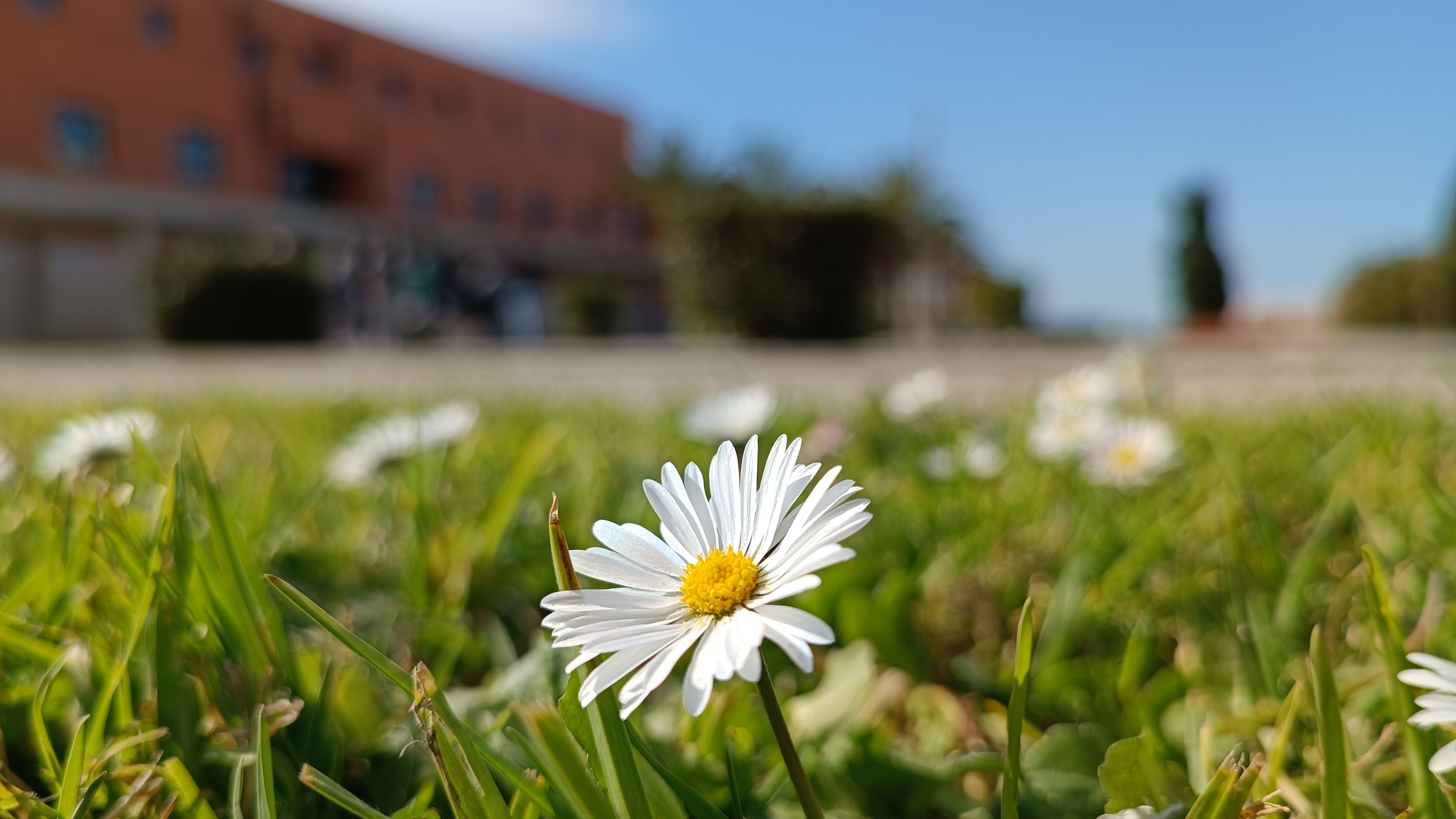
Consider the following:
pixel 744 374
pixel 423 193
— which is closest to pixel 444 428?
pixel 744 374

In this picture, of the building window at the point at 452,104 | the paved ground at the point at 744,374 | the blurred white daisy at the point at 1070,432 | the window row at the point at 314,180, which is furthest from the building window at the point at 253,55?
the blurred white daisy at the point at 1070,432

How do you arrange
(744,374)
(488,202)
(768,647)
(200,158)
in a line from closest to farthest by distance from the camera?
1. (768,647)
2. (744,374)
3. (200,158)
4. (488,202)

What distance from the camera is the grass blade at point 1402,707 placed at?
0.51 m

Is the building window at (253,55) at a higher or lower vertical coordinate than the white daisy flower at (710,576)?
higher

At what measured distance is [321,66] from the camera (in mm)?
29516

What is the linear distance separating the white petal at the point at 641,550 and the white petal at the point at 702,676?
0.20 ft

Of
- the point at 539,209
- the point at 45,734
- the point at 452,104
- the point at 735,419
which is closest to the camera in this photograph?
the point at 45,734

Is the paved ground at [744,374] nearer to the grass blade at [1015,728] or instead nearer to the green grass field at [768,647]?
the green grass field at [768,647]

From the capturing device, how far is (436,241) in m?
27.5

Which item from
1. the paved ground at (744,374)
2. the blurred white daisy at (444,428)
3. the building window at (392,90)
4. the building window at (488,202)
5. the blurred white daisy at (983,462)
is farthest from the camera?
the building window at (488,202)

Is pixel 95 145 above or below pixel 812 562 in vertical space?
above

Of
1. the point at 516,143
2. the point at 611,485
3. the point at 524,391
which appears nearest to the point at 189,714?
the point at 611,485

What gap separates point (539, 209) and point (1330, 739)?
37436mm

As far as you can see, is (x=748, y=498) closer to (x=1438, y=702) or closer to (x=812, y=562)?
(x=812, y=562)
